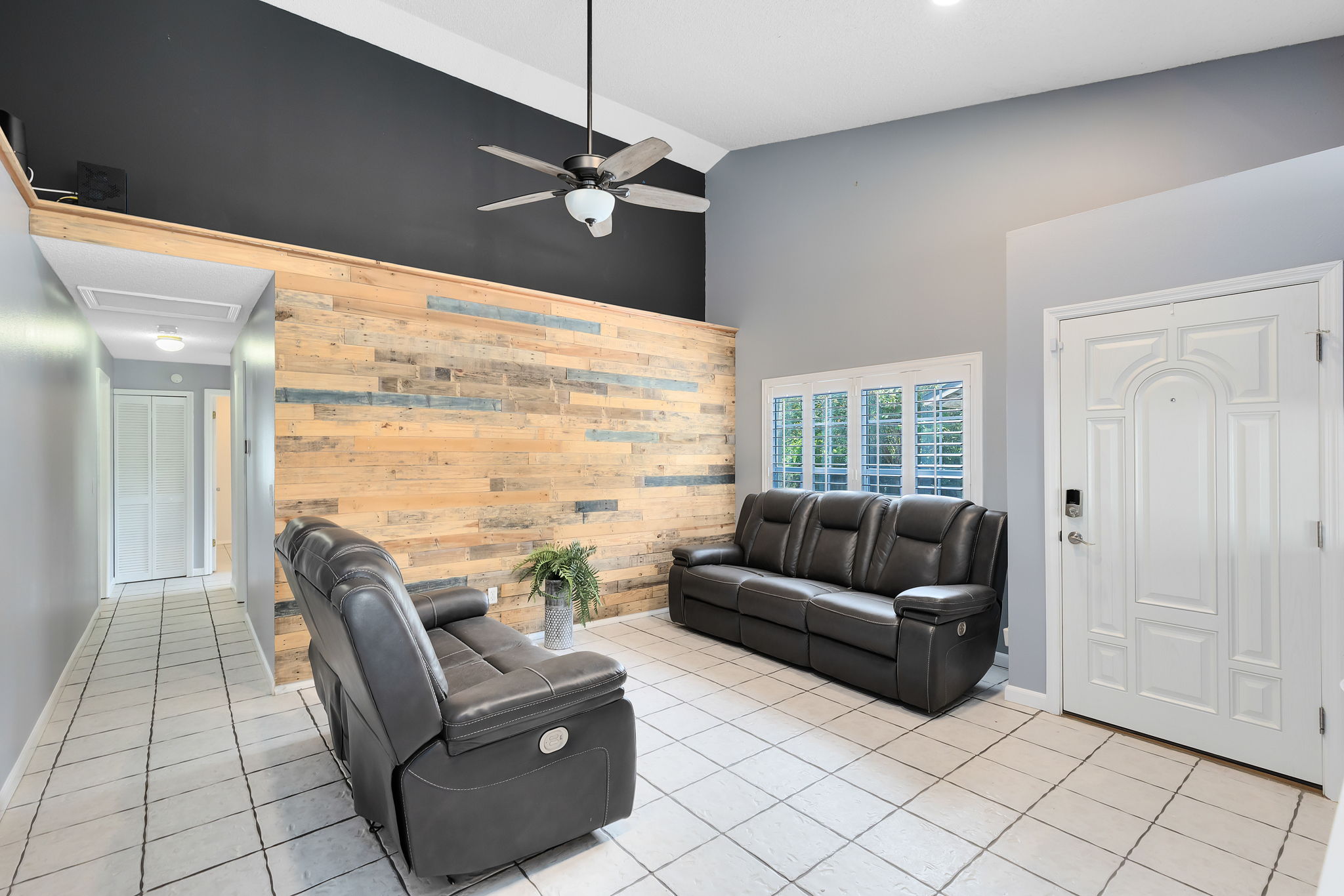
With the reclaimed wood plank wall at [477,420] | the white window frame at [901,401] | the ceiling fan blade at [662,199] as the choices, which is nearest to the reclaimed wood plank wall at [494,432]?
the reclaimed wood plank wall at [477,420]

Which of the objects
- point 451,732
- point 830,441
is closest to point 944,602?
point 830,441

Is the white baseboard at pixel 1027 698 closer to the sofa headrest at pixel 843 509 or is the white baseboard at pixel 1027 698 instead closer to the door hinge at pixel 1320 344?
the sofa headrest at pixel 843 509

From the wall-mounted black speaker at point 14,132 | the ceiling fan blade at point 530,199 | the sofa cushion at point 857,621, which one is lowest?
the sofa cushion at point 857,621

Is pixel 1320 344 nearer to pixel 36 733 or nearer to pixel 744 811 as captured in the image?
pixel 744 811

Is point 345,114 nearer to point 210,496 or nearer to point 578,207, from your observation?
point 578,207

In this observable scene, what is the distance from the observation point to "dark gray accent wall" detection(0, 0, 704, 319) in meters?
3.33

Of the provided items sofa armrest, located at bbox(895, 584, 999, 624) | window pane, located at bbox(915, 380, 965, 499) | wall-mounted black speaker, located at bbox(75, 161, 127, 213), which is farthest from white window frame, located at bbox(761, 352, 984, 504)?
wall-mounted black speaker, located at bbox(75, 161, 127, 213)

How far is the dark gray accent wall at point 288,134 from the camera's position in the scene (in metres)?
3.33

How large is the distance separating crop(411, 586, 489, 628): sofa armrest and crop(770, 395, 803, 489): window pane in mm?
2919

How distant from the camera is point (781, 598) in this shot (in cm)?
396

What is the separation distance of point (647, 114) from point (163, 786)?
512 cm

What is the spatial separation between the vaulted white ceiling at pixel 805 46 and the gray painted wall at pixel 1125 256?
90 cm

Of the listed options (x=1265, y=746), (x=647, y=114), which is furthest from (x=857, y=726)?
(x=647, y=114)

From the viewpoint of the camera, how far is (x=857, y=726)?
315 cm
